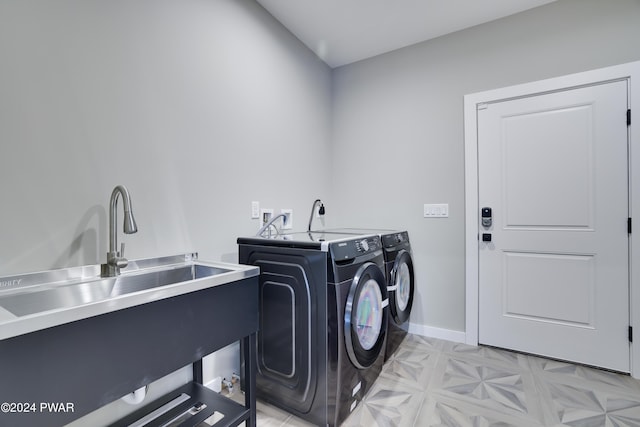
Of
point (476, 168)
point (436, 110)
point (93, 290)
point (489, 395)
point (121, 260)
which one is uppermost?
point (436, 110)

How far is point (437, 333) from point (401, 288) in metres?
0.68

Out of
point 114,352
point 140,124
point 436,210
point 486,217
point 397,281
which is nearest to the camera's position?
point 114,352

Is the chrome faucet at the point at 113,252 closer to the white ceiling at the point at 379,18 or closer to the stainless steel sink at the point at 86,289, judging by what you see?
the stainless steel sink at the point at 86,289

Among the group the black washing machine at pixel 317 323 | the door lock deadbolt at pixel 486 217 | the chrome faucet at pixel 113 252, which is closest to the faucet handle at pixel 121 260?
the chrome faucet at pixel 113 252

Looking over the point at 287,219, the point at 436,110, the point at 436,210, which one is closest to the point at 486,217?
the point at 436,210

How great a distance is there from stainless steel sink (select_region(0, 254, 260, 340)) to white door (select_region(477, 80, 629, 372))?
6.77ft

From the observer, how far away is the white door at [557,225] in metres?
1.96

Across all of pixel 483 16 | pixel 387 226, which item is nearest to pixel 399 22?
pixel 483 16

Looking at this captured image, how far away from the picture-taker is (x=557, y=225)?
2.12 meters

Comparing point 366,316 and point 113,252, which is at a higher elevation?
point 113,252

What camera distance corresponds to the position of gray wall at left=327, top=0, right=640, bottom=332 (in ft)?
6.73

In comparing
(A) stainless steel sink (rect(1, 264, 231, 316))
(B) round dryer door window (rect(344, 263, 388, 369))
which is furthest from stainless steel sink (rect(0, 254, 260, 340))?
(B) round dryer door window (rect(344, 263, 388, 369))

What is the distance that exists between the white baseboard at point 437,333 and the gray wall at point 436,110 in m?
0.03

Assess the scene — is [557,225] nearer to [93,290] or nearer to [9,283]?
[93,290]
